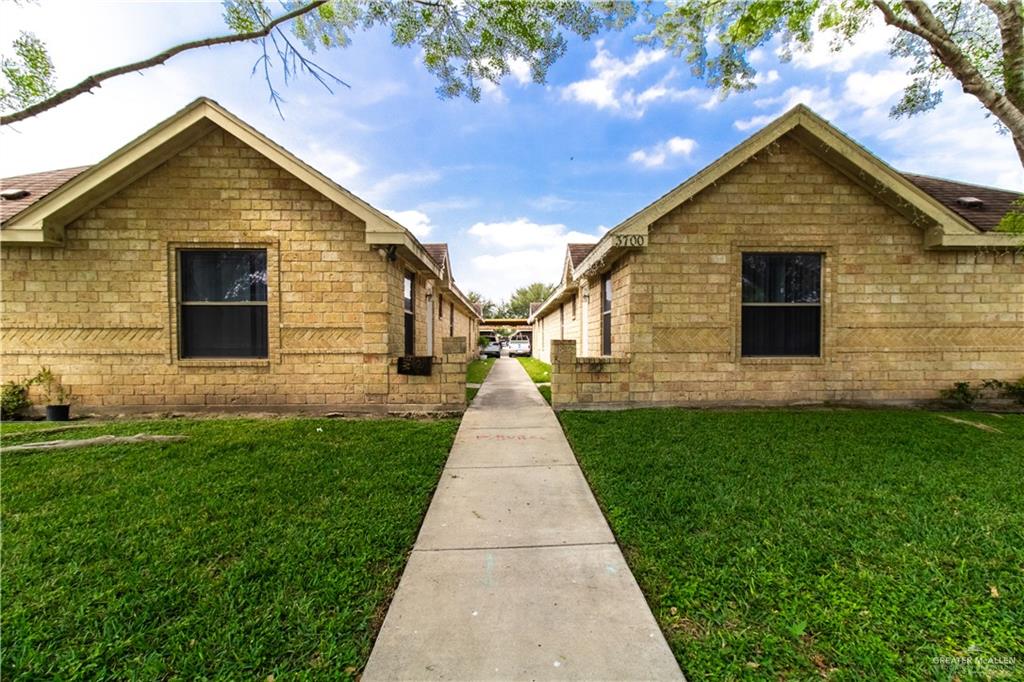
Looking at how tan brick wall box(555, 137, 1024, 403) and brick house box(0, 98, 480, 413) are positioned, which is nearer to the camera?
brick house box(0, 98, 480, 413)

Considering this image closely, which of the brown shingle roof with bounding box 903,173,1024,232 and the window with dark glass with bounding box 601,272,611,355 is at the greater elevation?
the brown shingle roof with bounding box 903,173,1024,232

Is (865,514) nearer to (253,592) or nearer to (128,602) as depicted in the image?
(253,592)

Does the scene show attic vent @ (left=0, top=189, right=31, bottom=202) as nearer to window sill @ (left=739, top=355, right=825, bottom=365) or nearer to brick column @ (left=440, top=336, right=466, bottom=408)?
brick column @ (left=440, top=336, right=466, bottom=408)

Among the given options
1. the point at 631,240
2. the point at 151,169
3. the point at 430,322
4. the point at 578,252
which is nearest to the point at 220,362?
the point at 151,169

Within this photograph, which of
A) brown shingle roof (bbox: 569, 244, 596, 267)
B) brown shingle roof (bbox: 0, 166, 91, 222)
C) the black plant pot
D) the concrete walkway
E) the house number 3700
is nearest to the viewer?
the concrete walkway

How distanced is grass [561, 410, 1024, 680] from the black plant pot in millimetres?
9129

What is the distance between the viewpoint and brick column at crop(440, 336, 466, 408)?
25.4ft

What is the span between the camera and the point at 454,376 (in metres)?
7.82

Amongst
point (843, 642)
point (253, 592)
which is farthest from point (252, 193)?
point (843, 642)

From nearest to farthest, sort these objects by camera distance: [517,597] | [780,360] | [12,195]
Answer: [517,597] → [780,360] → [12,195]

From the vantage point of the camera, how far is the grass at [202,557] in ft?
7.08

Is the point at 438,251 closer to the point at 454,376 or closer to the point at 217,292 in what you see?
the point at 217,292

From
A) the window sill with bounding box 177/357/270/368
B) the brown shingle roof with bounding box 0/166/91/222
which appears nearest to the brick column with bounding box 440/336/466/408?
the window sill with bounding box 177/357/270/368

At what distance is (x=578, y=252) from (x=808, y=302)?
278 inches
